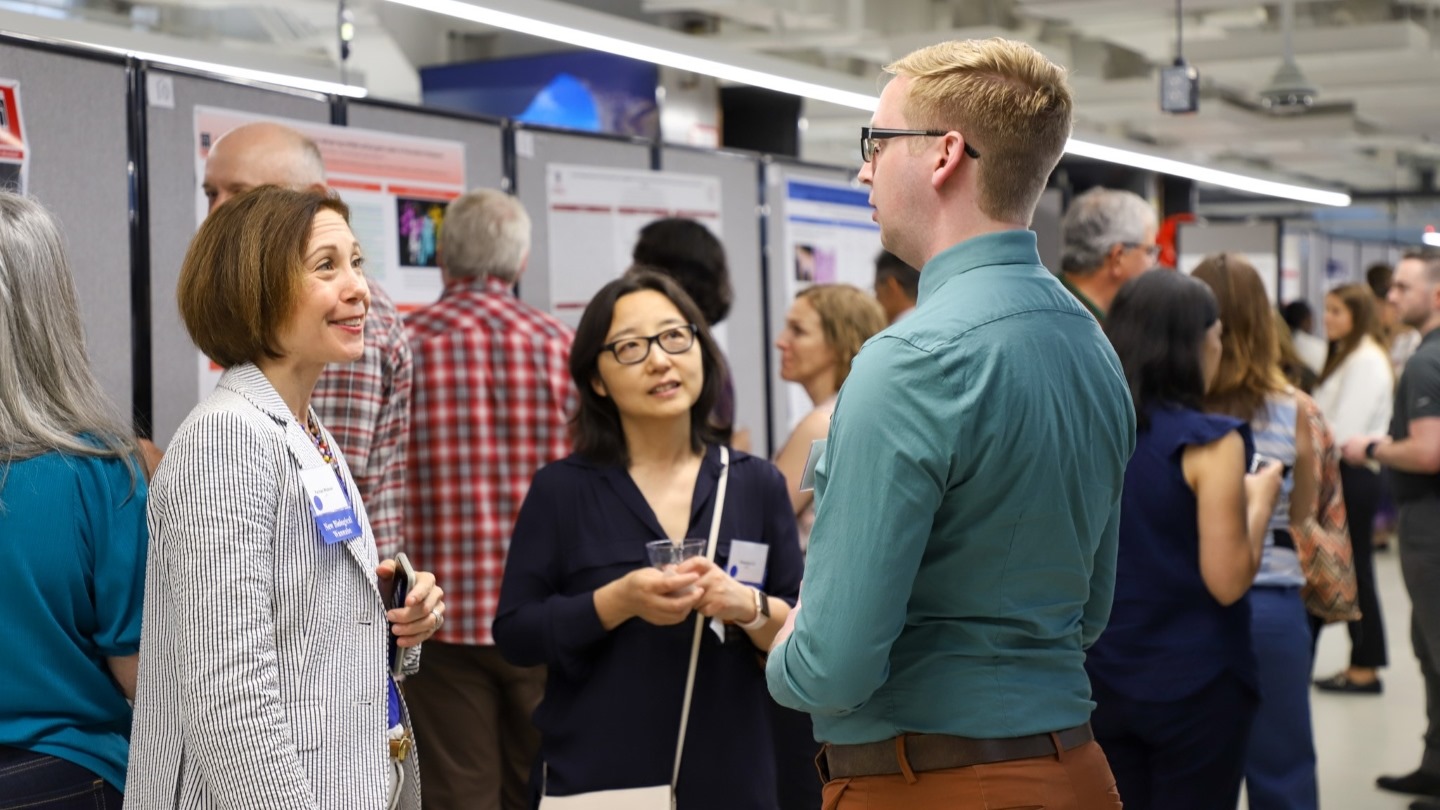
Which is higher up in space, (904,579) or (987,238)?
(987,238)

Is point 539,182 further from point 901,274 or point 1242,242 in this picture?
point 1242,242

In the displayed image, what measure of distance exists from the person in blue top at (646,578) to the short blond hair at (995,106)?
37.6 inches

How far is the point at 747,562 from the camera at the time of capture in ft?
8.34

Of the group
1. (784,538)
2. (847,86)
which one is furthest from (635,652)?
(847,86)

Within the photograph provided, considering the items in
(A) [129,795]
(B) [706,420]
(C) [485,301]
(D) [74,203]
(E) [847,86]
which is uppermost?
(E) [847,86]

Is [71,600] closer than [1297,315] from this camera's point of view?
Yes

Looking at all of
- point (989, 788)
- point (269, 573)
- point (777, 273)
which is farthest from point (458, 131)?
point (989, 788)

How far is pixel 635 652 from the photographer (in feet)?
8.12

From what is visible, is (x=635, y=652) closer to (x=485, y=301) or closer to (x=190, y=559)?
(x=190, y=559)

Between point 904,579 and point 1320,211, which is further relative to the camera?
point 1320,211

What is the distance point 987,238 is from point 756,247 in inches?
157

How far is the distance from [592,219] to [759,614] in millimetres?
2658

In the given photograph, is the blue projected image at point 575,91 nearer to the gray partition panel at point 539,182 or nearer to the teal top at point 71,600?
the gray partition panel at point 539,182

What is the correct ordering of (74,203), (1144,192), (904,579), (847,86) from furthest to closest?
(1144,192) < (847,86) < (74,203) < (904,579)
